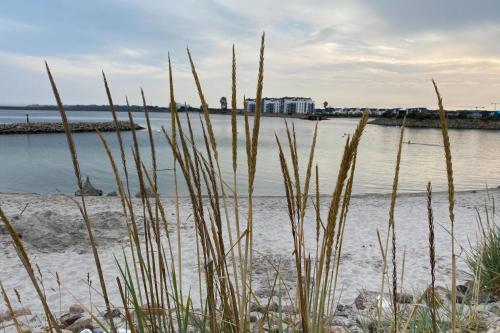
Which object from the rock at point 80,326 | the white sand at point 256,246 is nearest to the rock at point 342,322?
the white sand at point 256,246

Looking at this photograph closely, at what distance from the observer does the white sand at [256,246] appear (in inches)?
243

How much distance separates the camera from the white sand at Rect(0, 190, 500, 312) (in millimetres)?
6164

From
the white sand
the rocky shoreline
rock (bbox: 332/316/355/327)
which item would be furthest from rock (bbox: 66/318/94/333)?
the rocky shoreline

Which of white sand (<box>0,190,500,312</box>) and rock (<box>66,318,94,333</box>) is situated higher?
rock (<box>66,318,94,333</box>)

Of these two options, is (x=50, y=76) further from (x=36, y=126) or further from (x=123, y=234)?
(x=36, y=126)

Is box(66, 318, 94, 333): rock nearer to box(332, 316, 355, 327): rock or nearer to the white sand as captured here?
the white sand

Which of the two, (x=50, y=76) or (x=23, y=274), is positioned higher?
(x=50, y=76)

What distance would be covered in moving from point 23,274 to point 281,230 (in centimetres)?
544

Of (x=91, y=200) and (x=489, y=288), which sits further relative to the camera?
(x=91, y=200)

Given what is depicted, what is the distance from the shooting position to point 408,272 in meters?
6.74

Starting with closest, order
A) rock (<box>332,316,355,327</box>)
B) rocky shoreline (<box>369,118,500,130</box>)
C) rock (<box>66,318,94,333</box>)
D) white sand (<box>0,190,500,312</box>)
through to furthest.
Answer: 1. rock (<box>332,316,355,327</box>)
2. rock (<box>66,318,94,333</box>)
3. white sand (<box>0,190,500,312</box>)
4. rocky shoreline (<box>369,118,500,130</box>)

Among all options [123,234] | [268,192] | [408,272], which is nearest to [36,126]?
[268,192]

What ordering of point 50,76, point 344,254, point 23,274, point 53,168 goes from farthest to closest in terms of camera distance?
point 53,168 → point 344,254 → point 23,274 → point 50,76

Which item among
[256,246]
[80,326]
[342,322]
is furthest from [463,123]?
[80,326]
